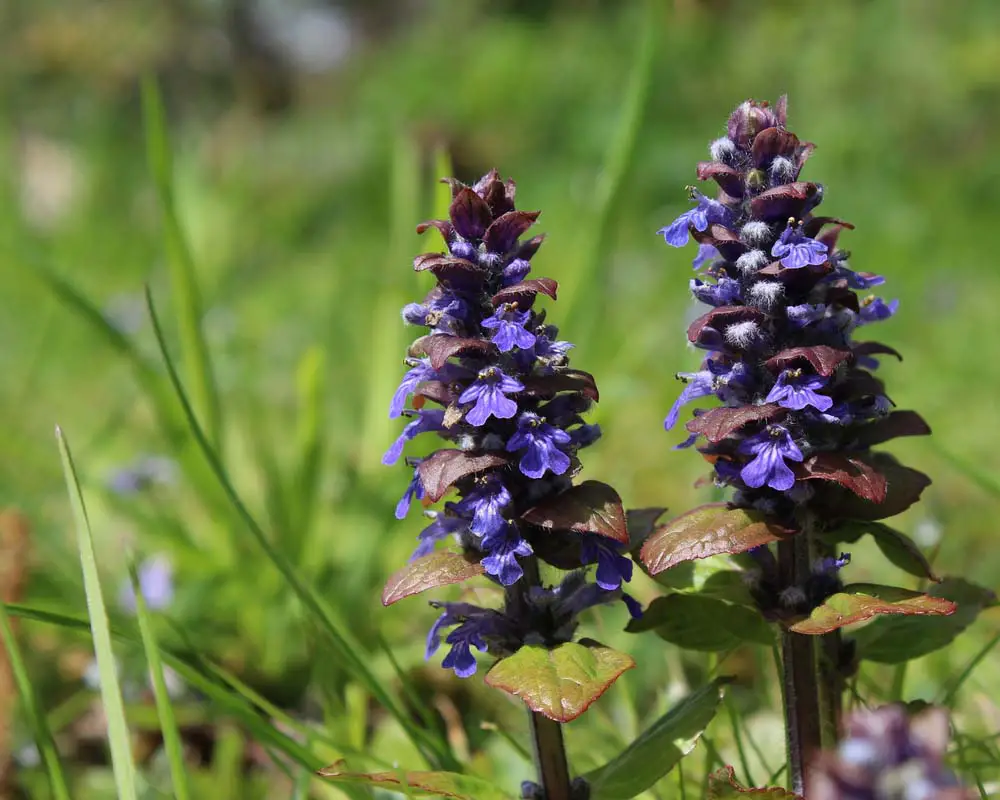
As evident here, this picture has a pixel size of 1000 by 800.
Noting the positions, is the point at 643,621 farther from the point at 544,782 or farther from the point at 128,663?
the point at 128,663

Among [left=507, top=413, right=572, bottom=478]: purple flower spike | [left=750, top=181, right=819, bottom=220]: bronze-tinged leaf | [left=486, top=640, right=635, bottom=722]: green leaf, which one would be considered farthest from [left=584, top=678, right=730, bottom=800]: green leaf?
[left=750, top=181, right=819, bottom=220]: bronze-tinged leaf

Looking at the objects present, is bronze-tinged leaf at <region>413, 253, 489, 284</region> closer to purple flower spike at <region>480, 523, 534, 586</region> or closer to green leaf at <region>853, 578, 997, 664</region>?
purple flower spike at <region>480, 523, 534, 586</region>

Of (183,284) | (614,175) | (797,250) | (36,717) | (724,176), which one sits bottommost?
(36,717)

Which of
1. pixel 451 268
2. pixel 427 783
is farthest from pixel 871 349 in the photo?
pixel 427 783

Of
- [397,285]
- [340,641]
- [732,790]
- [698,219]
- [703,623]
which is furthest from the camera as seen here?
[397,285]

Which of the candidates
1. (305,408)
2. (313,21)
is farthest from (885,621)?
(313,21)

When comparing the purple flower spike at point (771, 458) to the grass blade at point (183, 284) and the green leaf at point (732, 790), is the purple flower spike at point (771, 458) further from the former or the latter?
the grass blade at point (183, 284)

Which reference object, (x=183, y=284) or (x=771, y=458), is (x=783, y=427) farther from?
(x=183, y=284)
